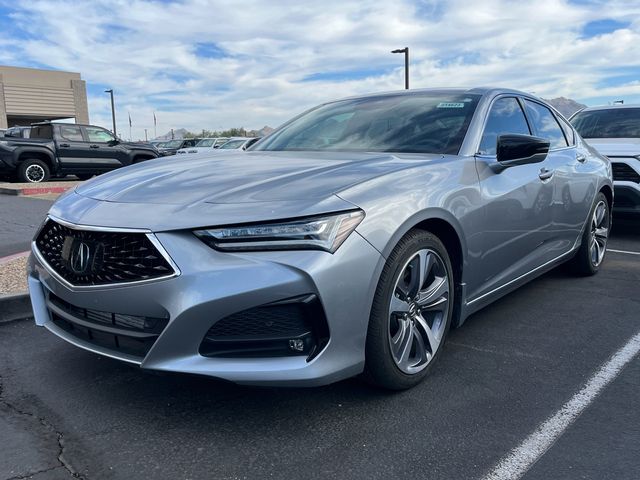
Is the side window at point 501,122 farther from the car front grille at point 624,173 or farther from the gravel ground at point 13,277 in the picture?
the gravel ground at point 13,277

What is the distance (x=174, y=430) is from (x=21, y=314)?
2.17 meters

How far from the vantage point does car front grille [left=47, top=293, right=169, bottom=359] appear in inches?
94.0

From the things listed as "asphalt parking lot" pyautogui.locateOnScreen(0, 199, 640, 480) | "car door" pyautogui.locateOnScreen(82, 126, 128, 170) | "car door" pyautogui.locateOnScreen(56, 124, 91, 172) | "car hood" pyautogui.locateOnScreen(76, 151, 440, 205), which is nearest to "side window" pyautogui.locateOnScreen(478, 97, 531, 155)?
"car hood" pyautogui.locateOnScreen(76, 151, 440, 205)

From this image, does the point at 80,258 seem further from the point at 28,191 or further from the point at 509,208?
the point at 28,191

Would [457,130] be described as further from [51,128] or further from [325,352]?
[51,128]

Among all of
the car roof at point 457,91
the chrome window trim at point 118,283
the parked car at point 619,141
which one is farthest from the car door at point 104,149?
the chrome window trim at point 118,283

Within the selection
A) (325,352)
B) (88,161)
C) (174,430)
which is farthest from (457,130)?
(88,161)

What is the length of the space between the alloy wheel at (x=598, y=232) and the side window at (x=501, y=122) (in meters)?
1.42

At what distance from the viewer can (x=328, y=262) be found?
2342mm

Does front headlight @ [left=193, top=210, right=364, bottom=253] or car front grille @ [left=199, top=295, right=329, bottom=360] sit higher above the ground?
front headlight @ [left=193, top=210, right=364, bottom=253]

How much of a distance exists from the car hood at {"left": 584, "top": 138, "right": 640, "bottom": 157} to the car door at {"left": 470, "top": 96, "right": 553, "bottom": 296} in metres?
3.37

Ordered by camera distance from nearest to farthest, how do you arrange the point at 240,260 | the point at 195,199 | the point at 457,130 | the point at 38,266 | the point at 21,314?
the point at 240,260, the point at 195,199, the point at 38,266, the point at 457,130, the point at 21,314

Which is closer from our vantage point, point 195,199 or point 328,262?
point 328,262

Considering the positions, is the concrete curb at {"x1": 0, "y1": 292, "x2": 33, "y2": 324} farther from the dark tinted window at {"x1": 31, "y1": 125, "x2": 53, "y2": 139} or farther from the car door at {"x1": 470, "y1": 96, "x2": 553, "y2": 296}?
the dark tinted window at {"x1": 31, "y1": 125, "x2": 53, "y2": 139}
